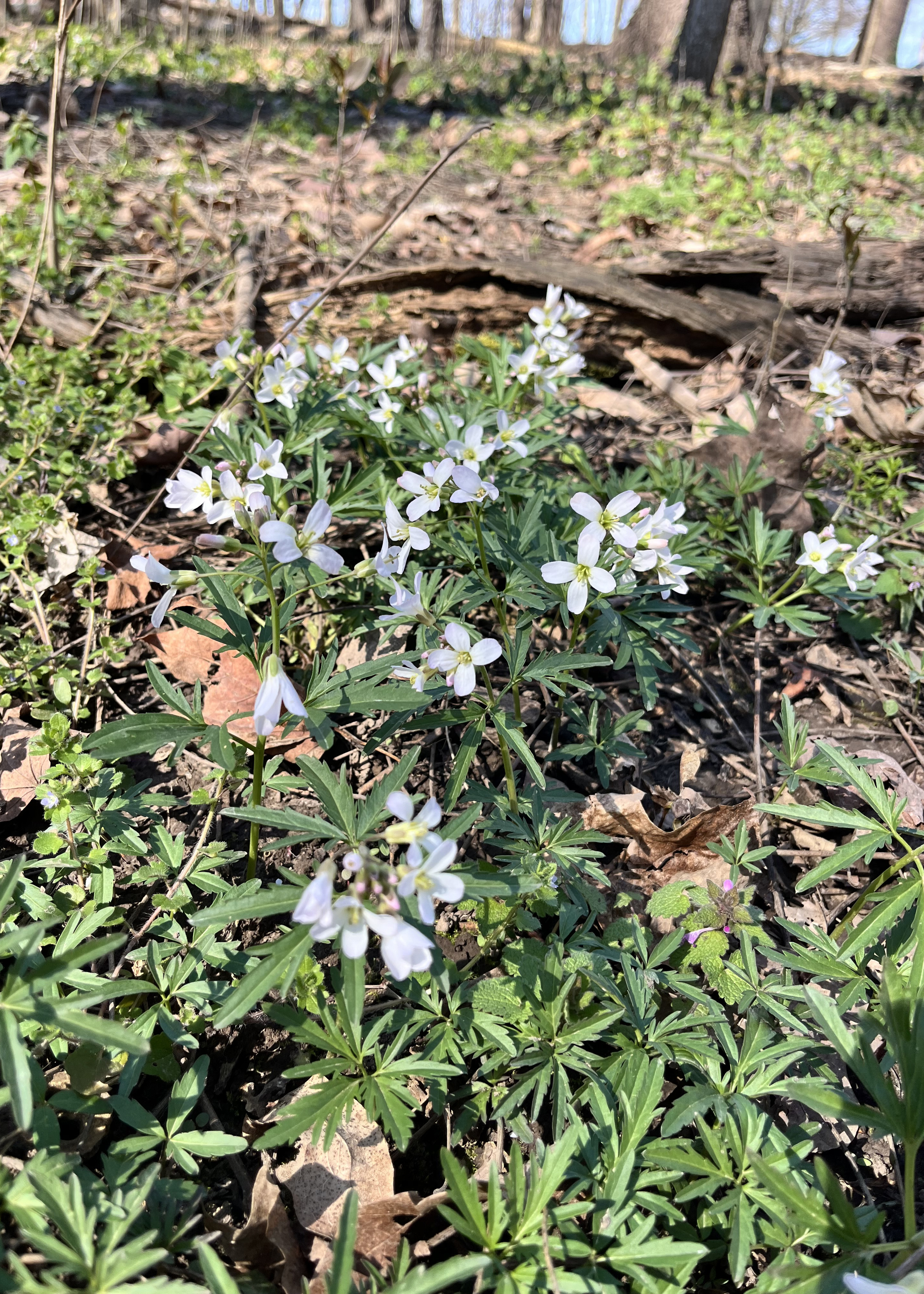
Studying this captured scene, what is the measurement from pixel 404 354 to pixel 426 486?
1.31 metres

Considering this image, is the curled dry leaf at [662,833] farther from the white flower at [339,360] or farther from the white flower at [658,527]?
the white flower at [339,360]

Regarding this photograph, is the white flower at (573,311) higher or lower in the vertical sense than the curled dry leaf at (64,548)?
higher

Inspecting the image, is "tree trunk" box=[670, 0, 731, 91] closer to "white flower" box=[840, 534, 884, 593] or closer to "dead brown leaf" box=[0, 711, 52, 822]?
"white flower" box=[840, 534, 884, 593]

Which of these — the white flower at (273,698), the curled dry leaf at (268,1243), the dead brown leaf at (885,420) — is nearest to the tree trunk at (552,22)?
the dead brown leaf at (885,420)

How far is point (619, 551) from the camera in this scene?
86.7 inches

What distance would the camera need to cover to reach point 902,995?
1.63 m

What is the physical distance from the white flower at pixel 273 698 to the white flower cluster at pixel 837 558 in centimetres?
188

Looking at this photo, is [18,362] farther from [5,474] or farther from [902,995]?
[902,995]

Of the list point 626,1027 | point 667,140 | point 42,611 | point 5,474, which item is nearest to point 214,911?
point 626,1027

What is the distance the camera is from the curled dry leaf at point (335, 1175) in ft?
5.55

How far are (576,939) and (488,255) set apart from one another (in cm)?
483

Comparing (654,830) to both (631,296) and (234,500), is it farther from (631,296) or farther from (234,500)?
(631,296)

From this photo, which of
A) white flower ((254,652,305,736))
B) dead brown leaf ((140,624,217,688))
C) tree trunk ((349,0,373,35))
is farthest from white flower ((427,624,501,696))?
tree trunk ((349,0,373,35))

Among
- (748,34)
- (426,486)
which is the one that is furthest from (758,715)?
(748,34)
